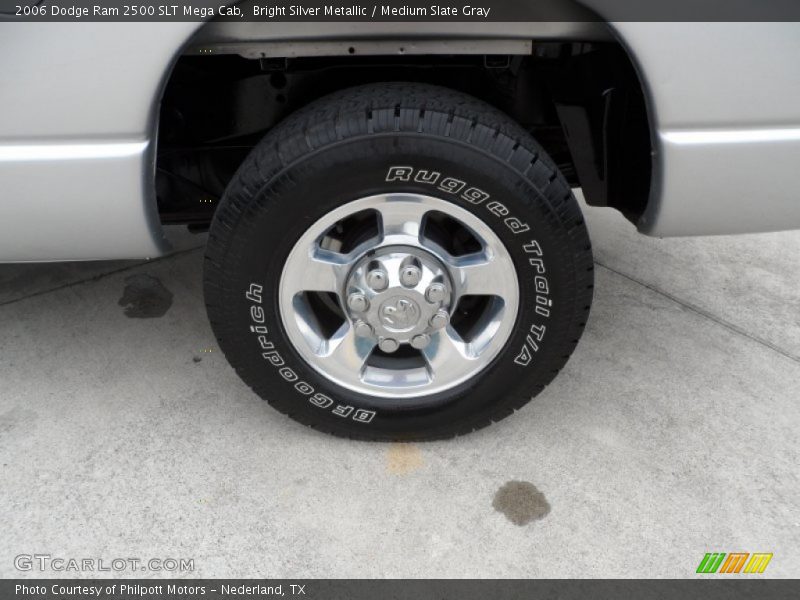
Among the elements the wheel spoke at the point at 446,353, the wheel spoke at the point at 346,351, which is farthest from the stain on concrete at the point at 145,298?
the wheel spoke at the point at 446,353

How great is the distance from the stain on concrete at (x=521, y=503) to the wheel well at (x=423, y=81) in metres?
0.85

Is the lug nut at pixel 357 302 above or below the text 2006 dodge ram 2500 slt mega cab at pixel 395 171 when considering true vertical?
below

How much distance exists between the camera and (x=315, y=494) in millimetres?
2049

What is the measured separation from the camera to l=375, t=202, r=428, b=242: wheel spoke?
1892 mm

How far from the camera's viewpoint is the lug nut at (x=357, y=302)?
6.57 ft

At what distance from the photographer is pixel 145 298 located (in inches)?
114

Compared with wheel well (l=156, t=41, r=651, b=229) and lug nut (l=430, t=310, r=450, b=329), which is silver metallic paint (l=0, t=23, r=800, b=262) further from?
lug nut (l=430, t=310, r=450, b=329)

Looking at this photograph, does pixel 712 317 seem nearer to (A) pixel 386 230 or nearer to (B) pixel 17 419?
(A) pixel 386 230

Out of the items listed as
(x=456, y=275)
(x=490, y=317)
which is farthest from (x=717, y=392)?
(x=456, y=275)

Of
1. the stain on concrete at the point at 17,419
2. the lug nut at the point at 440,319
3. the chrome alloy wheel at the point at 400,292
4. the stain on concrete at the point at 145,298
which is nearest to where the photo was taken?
the chrome alloy wheel at the point at 400,292

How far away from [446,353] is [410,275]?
28 cm

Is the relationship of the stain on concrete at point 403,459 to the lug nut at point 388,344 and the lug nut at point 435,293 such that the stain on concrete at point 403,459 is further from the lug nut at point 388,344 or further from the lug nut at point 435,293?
the lug nut at point 435,293

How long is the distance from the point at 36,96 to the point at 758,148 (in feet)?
5.61

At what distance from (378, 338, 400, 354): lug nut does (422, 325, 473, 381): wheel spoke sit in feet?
0.30
